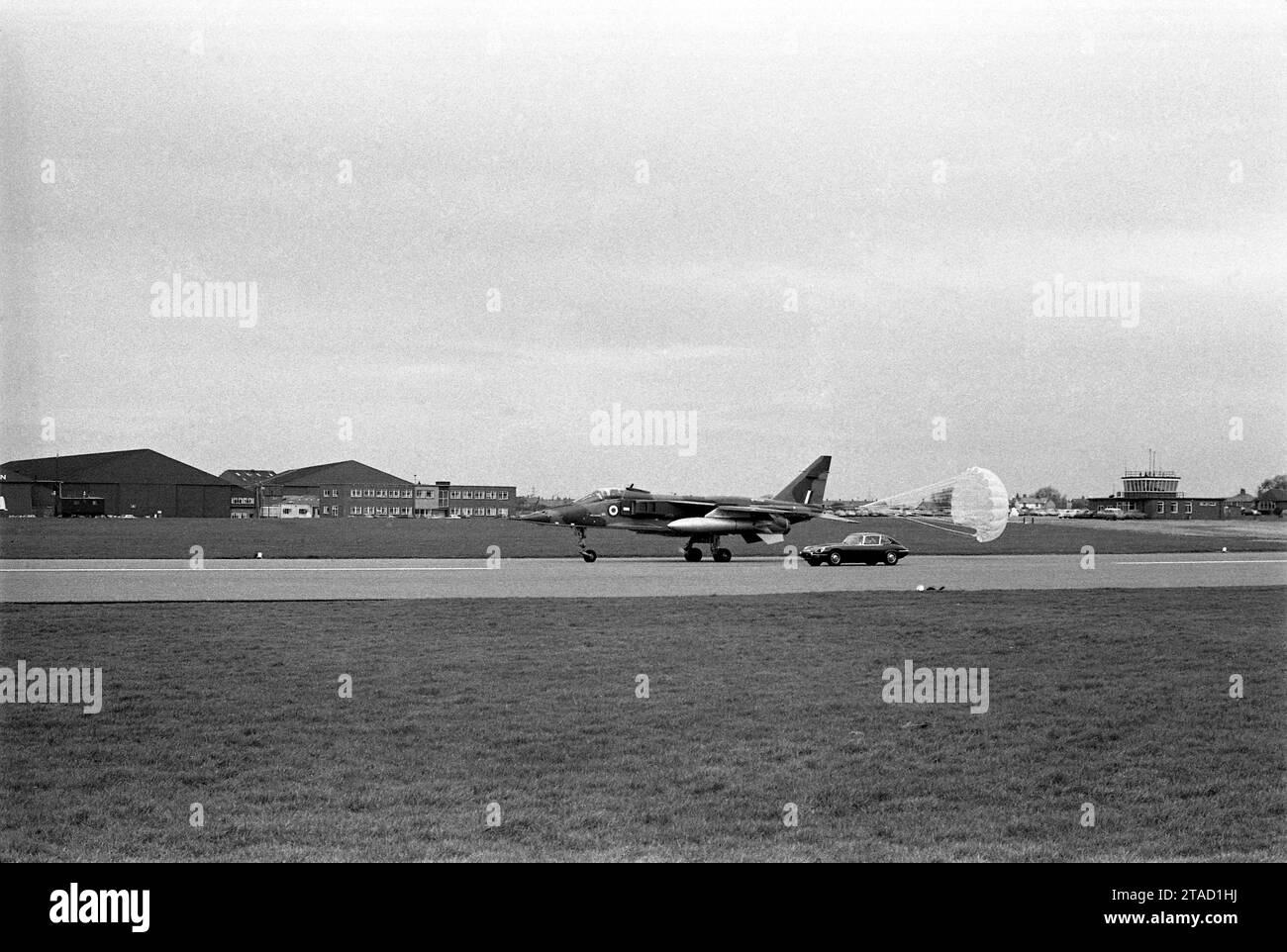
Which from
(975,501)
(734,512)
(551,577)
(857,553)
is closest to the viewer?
(975,501)

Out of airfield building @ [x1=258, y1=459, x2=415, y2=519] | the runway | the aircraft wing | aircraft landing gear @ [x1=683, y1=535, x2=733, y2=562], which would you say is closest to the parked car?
the runway

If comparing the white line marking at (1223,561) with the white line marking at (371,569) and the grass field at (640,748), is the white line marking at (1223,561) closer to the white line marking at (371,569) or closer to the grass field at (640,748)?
the grass field at (640,748)

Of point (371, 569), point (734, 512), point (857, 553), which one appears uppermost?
point (734, 512)

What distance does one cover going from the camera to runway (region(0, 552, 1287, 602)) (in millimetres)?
26797

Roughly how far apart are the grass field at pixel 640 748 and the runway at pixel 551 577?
833 centimetres

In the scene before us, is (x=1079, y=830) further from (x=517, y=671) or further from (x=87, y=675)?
(x=87, y=675)

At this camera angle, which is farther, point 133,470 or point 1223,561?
point 133,470

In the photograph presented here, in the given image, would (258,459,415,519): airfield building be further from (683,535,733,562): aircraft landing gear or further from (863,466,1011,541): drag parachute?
(863,466,1011,541): drag parachute

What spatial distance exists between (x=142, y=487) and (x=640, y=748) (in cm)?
12869

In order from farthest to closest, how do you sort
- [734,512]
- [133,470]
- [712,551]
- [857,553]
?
[133,470], [734,512], [712,551], [857,553]

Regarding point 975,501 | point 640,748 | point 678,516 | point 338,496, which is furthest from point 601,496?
point 338,496

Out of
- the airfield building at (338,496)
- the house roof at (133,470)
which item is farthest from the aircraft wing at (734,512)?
the airfield building at (338,496)

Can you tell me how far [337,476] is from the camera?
485ft

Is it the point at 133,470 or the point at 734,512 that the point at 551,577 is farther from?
the point at 133,470
